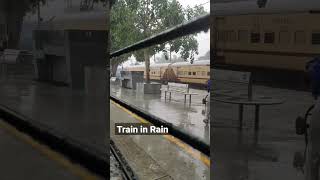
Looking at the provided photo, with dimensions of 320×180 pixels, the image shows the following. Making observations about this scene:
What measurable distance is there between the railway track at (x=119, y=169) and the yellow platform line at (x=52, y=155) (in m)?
0.67

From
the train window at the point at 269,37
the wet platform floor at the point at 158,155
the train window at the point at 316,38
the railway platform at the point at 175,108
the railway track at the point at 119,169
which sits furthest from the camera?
the railway track at the point at 119,169

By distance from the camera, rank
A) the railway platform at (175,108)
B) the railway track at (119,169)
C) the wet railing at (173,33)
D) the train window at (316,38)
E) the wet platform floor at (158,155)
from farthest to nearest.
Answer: the railway track at (119,169) < the wet platform floor at (158,155) < the railway platform at (175,108) < the wet railing at (173,33) < the train window at (316,38)

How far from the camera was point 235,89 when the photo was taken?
1.42 meters

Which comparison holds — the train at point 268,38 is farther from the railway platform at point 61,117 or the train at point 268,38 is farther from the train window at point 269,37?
the railway platform at point 61,117

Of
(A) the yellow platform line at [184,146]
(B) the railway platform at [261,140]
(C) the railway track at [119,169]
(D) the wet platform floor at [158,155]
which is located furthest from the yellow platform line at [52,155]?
(C) the railway track at [119,169]

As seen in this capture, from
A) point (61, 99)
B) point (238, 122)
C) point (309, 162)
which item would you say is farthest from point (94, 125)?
point (309, 162)

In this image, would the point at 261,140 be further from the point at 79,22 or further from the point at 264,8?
the point at 79,22

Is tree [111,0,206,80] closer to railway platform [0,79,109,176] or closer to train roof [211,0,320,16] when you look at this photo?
train roof [211,0,320,16]

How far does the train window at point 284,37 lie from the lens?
127cm

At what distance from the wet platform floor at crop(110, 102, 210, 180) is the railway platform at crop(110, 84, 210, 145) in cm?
7

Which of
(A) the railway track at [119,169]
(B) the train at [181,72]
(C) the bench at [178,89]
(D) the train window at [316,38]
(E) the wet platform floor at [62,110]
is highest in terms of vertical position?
(D) the train window at [316,38]

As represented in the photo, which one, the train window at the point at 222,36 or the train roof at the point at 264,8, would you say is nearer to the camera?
the train roof at the point at 264,8

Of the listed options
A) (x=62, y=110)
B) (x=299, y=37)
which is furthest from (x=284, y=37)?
(x=62, y=110)

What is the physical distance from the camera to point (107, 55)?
4.99ft
